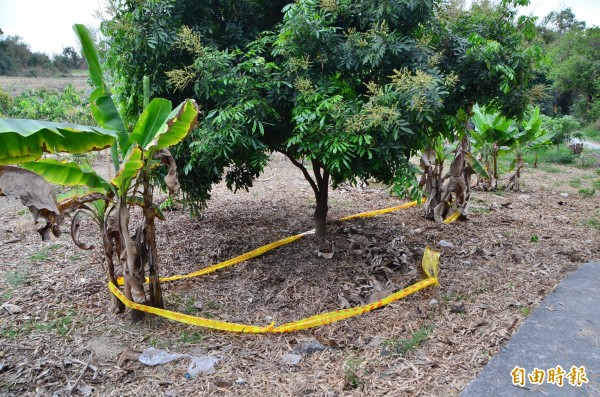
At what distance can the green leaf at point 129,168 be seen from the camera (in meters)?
3.01

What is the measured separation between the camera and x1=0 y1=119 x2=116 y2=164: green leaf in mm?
2467

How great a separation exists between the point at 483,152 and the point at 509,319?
6.68m

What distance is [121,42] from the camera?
400cm

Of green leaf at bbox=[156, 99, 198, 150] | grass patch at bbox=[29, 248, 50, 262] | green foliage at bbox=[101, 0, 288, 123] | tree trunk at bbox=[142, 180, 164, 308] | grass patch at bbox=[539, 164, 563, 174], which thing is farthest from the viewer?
grass patch at bbox=[539, 164, 563, 174]

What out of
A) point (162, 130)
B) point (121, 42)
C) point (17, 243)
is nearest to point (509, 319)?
point (162, 130)

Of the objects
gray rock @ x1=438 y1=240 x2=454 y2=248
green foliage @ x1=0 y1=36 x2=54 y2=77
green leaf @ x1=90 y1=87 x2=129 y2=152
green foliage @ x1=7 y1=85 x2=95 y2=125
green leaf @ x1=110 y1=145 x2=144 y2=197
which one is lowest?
gray rock @ x1=438 y1=240 x2=454 y2=248

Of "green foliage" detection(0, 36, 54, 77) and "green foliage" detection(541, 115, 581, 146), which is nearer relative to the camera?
"green foliage" detection(541, 115, 581, 146)

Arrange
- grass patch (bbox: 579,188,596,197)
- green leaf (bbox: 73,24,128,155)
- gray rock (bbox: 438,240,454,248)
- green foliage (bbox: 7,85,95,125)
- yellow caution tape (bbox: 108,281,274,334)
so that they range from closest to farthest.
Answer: green leaf (bbox: 73,24,128,155), yellow caution tape (bbox: 108,281,274,334), gray rock (bbox: 438,240,454,248), grass patch (bbox: 579,188,596,197), green foliage (bbox: 7,85,95,125)

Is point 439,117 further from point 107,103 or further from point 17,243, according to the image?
point 17,243

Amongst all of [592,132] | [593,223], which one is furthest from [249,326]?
[592,132]

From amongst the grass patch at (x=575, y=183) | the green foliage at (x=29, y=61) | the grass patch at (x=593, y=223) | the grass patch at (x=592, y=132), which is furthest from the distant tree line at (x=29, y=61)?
the grass patch at (x=592, y=132)

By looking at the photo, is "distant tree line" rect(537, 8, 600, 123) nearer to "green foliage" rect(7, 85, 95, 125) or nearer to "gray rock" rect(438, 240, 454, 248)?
"gray rock" rect(438, 240, 454, 248)

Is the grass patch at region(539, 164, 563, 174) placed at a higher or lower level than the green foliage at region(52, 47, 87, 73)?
lower

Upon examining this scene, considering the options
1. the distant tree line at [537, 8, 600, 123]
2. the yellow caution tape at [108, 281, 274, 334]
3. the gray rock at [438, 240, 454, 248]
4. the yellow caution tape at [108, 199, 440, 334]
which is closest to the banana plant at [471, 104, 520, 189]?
the gray rock at [438, 240, 454, 248]
